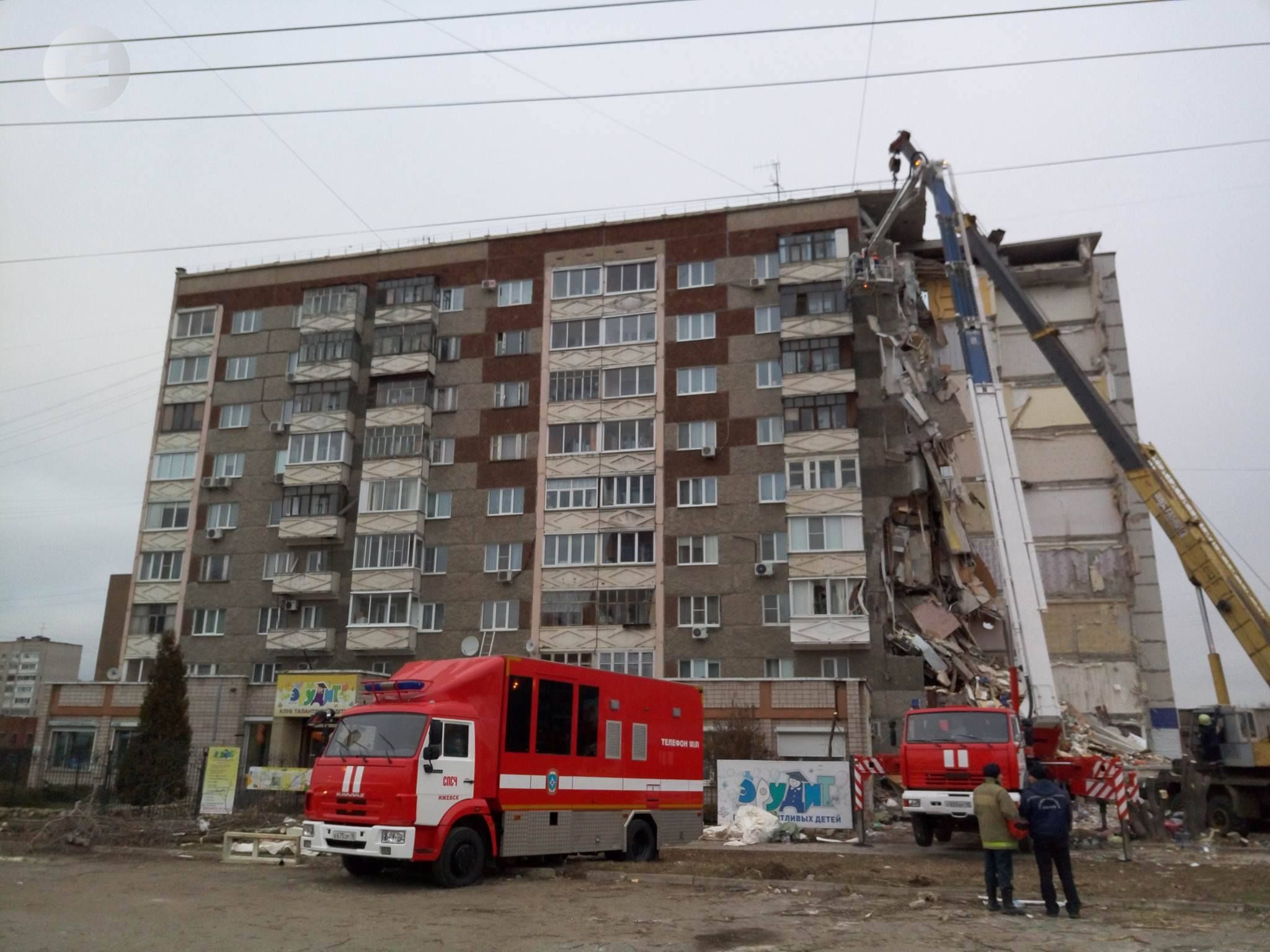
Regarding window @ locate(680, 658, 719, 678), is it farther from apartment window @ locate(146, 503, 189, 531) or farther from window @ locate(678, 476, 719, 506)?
apartment window @ locate(146, 503, 189, 531)

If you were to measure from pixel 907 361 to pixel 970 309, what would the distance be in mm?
19592

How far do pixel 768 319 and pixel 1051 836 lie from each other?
119 ft

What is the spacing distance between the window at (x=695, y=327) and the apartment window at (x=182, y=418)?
26.4 m

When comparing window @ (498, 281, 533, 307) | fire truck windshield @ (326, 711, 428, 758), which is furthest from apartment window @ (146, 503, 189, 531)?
fire truck windshield @ (326, 711, 428, 758)

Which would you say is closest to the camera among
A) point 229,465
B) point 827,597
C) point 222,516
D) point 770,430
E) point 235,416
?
point 827,597

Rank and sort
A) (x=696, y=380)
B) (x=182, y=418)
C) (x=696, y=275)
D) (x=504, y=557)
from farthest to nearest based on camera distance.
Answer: (x=182, y=418) → (x=696, y=275) → (x=504, y=557) → (x=696, y=380)

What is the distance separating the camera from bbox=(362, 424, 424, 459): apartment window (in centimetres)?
4894

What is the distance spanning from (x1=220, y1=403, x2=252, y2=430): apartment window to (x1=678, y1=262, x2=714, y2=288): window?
2404 cm

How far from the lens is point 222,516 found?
5147 centimetres

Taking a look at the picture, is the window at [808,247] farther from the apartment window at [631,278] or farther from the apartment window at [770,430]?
the apartment window at [770,430]

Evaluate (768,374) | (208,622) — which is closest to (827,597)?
(768,374)

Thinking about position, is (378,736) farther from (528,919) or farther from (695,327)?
(695,327)

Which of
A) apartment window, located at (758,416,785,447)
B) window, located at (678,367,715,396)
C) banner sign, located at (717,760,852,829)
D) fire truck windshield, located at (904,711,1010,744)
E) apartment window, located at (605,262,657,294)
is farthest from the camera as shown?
apartment window, located at (605,262,657,294)

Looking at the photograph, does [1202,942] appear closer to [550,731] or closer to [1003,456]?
[550,731]
